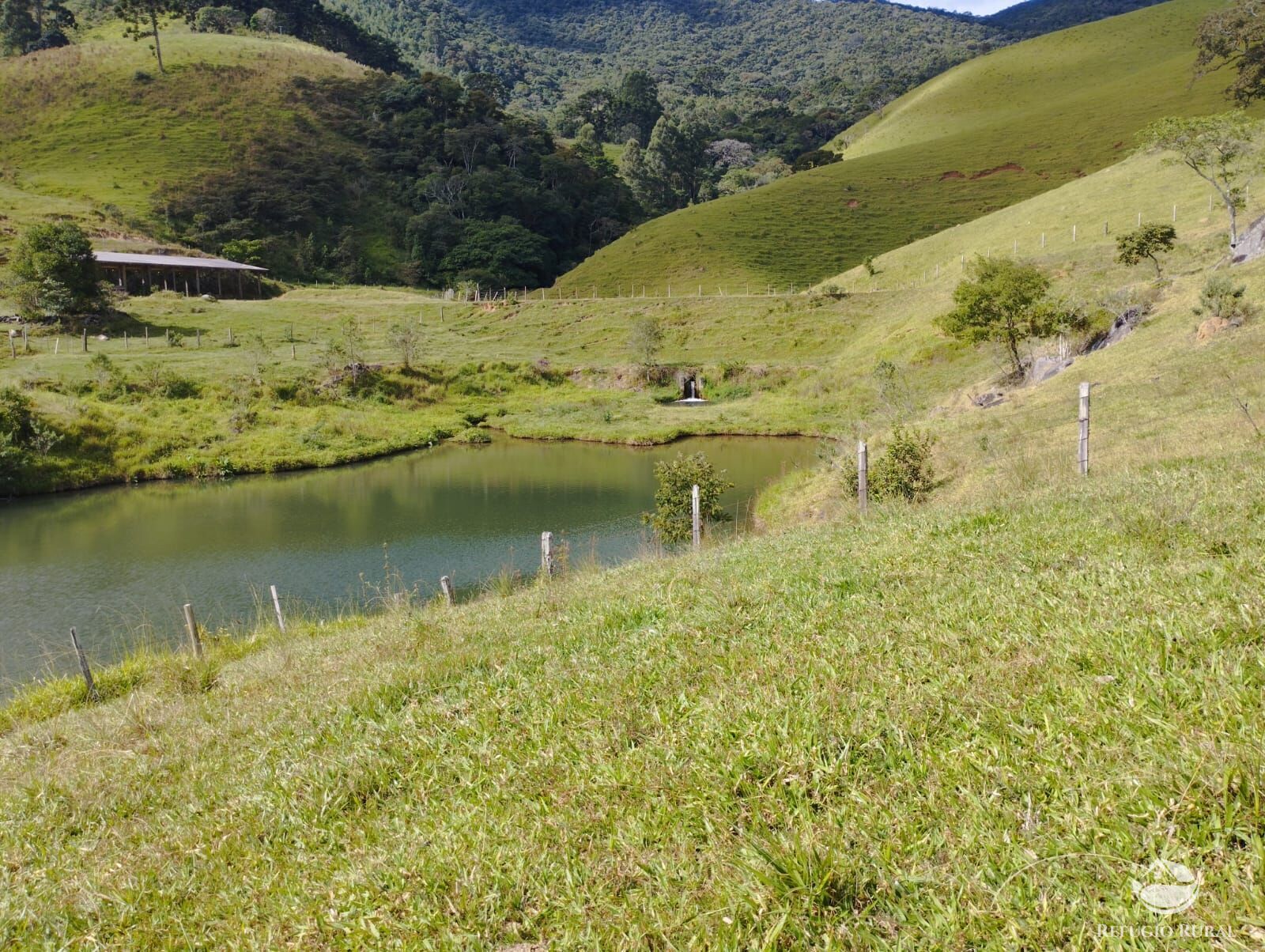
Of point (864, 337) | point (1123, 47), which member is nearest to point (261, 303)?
point (864, 337)

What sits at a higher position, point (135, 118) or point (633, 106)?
point (633, 106)

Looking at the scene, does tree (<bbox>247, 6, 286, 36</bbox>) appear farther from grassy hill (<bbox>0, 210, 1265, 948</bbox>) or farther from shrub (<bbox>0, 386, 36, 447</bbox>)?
grassy hill (<bbox>0, 210, 1265, 948</bbox>)

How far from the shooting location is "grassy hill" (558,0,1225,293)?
7244cm

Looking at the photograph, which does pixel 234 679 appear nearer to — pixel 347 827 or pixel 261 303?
pixel 347 827

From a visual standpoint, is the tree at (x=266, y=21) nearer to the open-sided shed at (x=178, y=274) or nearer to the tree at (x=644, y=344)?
the open-sided shed at (x=178, y=274)

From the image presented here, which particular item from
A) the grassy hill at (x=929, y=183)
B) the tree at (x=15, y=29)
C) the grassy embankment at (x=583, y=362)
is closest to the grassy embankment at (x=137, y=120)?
the tree at (x=15, y=29)

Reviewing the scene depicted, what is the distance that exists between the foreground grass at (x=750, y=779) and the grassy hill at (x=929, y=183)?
219 ft

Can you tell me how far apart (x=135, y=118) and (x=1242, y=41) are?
394 feet

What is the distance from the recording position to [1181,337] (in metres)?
21.0

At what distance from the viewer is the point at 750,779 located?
319 centimetres

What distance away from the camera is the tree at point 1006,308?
2672 cm

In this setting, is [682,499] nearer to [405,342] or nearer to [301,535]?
[301,535]

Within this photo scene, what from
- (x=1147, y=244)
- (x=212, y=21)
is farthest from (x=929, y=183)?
(x=212, y=21)

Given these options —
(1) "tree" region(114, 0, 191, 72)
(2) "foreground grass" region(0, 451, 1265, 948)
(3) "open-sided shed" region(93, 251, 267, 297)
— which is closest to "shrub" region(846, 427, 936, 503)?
(2) "foreground grass" region(0, 451, 1265, 948)
